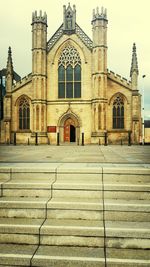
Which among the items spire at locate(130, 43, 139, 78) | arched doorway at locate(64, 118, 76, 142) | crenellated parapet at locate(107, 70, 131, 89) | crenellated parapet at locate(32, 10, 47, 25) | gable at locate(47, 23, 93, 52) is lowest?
arched doorway at locate(64, 118, 76, 142)

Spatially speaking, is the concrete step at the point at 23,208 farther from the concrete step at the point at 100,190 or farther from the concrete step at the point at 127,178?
the concrete step at the point at 127,178

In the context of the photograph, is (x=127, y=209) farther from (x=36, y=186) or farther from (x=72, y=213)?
(x=36, y=186)

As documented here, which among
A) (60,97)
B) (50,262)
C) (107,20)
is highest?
(107,20)

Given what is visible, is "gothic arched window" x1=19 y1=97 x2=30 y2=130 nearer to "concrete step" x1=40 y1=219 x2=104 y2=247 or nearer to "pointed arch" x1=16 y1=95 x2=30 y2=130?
"pointed arch" x1=16 y1=95 x2=30 y2=130

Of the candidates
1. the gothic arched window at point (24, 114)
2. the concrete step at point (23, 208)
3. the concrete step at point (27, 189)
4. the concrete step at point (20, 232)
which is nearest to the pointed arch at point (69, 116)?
the gothic arched window at point (24, 114)

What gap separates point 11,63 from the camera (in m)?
33.1

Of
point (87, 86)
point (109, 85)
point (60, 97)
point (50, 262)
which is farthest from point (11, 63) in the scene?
point (50, 262)

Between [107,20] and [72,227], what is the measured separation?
3130 centimetres

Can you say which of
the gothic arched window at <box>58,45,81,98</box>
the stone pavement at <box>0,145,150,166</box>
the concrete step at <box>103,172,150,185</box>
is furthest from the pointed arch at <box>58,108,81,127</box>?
the concrete step at <box>103,172,150,185</box>

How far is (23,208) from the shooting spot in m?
4.65

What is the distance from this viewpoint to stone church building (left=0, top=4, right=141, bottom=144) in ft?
101

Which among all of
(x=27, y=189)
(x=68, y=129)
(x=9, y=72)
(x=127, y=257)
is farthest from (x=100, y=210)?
(x=9, y=72)

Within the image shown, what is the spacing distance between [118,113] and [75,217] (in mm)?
27695

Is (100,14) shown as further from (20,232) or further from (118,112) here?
(20,232)
